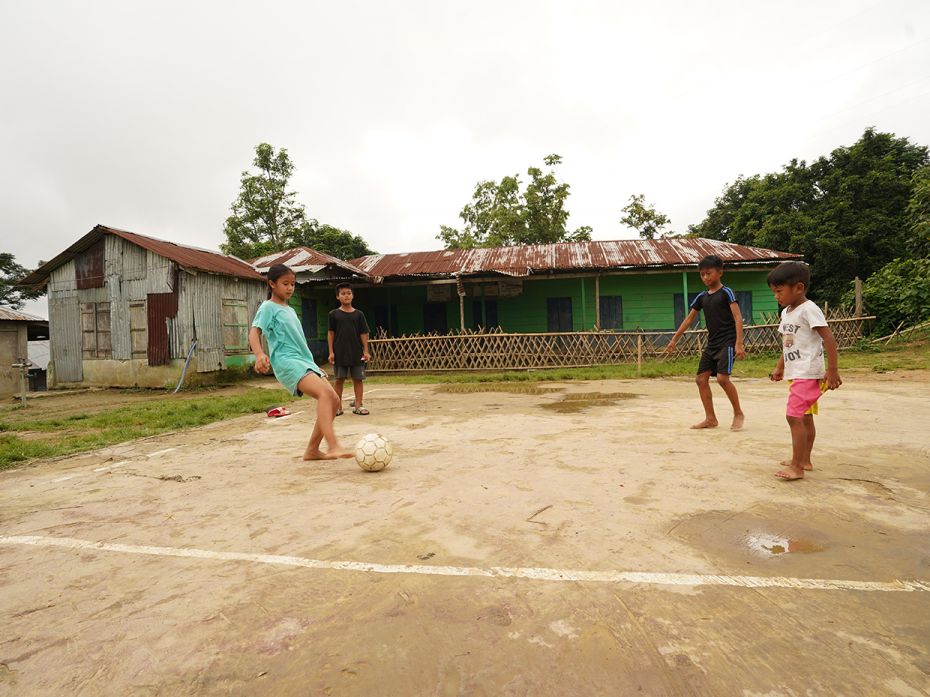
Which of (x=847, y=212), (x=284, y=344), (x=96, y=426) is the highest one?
(x=847, y=212)

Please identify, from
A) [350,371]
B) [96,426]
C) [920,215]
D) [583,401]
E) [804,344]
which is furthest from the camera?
[920,215]

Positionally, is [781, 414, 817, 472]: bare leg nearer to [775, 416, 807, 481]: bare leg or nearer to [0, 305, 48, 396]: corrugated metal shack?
[775, 416, 807, 481]: bare leg

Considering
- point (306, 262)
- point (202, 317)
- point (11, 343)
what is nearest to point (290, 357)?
point (202, 317)

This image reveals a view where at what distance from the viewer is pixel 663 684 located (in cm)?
131

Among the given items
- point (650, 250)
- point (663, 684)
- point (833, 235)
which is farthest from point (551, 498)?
point (833, 235)

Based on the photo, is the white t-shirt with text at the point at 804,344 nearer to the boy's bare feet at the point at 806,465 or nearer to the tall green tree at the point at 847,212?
the boy's bare feet at the point at 806,465

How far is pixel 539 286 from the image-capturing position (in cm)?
1825

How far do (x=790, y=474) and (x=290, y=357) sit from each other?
3.62 m

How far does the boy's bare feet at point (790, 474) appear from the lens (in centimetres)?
302

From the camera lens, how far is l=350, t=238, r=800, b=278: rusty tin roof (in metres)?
15.7

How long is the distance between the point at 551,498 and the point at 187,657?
190 centimetres

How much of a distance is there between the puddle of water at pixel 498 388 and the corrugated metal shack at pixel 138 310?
705cm

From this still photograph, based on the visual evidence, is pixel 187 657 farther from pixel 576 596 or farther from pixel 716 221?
pixel 716 221

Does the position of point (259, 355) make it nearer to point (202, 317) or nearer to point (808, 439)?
point (808, 439)
